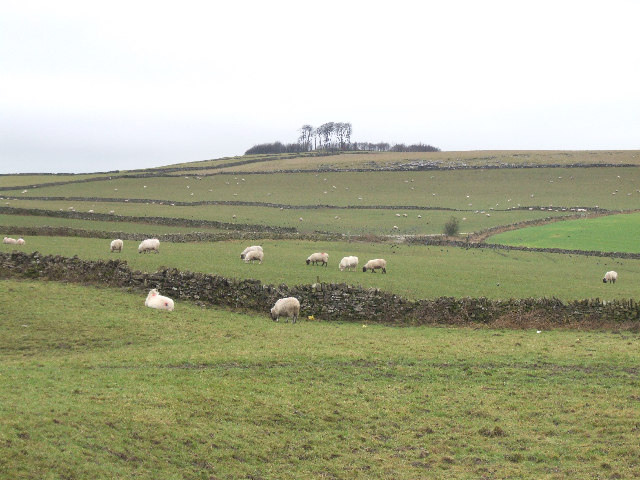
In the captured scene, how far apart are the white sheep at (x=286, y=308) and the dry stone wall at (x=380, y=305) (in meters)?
1.09

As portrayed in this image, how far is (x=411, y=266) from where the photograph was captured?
129 feet

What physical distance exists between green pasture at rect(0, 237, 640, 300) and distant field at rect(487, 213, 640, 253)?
5.80m

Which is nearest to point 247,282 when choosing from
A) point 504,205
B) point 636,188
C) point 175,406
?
point 175,406

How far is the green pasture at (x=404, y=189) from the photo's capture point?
87.5 meters

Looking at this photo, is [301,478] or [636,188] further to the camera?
[636,188]

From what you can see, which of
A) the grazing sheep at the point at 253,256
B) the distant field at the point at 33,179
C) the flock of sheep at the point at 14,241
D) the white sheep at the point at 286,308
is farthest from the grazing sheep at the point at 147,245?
the distant field at the point at 33,179

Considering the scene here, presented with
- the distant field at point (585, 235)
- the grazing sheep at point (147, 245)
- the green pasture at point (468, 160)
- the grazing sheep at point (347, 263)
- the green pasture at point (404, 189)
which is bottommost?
the distant field at point (585, 235)

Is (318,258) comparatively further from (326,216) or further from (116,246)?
(326,216)

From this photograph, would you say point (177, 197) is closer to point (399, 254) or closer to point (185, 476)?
point (399, 254)

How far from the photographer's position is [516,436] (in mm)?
14562

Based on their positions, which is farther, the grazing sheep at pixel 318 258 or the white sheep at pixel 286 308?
the grazing sheep at pixel 318 258

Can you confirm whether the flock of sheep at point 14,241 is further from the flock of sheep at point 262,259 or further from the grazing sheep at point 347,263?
the grazing sheep at point 347,263

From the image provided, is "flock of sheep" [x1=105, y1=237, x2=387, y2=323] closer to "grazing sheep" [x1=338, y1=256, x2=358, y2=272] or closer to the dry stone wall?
"grazing sheep" [x1=338, y1=256, x2=358, y2=272]

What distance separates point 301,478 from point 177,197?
81470mm
